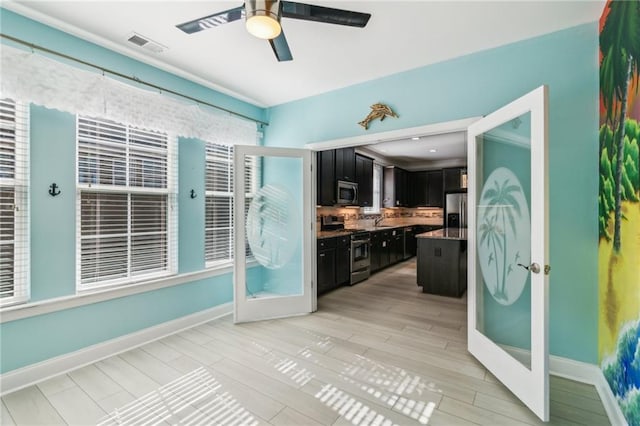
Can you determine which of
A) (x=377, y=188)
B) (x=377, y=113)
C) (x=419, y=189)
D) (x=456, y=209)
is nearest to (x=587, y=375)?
(x=377, y=113)

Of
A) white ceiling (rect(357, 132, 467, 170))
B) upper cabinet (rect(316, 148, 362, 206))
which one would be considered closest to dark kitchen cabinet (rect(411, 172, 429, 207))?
white ceiling (rect(357, 132, 467, 170))

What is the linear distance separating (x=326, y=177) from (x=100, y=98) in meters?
3.18

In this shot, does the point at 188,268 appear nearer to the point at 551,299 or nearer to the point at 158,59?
the point at 158,59

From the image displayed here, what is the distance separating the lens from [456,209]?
712 centimetres

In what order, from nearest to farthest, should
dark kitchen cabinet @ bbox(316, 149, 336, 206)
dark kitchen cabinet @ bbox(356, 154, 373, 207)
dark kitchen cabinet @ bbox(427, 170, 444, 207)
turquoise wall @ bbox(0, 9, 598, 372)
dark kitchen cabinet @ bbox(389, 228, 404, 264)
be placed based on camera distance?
turquoise wall @ bbox(0, 9, 598, 372) → dark kitchen cabinet @ bbox(316, 149, 336, 206) → dark kitchen cabinet @ bbox(356, 154, 373, 207) → dark kitchen cabinet @ bbox(389, 228, 404, 264) → dark kitchen cabinet @ bbox(427, 170, 444, 207)

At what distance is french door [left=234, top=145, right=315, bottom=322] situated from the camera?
3.57 meters

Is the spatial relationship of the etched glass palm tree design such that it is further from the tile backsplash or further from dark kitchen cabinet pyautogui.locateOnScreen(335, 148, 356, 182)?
the tile backsplash

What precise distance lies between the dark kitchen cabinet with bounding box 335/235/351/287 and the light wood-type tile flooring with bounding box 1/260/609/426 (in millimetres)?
1613

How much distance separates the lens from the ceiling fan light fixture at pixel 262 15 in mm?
1545

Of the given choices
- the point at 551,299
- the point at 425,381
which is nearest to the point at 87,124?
the point at 425,381

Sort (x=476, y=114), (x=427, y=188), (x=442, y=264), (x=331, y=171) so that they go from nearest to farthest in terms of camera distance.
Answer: (x=476, y=114), (x=442, y=264), (x=331, y=171), (x=427, y=188)

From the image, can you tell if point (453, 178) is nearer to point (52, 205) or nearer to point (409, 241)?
point (409, 241)

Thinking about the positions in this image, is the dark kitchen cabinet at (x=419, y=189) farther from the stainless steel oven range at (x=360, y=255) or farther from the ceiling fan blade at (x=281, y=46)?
the ceiling fan blade at (x=281, y=46)

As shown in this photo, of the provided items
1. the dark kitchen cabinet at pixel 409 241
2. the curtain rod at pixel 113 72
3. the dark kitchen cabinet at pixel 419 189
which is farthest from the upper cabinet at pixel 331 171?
the dark kitchen cabinet at pixel 419 189
